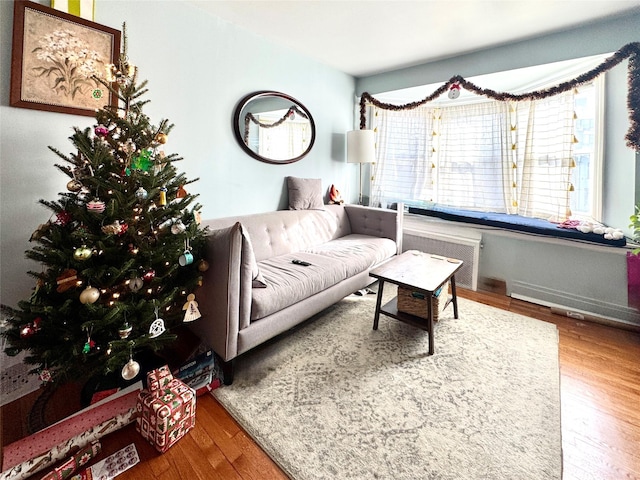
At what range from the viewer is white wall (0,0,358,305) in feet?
5.25

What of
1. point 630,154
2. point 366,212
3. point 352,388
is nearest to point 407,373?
point 352,388

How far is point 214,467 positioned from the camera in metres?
1.24

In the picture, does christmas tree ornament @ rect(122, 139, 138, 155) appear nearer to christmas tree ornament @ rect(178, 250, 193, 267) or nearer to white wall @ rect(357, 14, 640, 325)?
christmas tree ornament @ rect(178, 250, 193, 267)

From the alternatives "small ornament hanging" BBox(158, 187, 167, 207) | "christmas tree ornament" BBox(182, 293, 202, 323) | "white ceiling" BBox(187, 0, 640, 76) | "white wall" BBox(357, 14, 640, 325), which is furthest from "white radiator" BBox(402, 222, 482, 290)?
"small ornament hanging" BBox(158, 187, 167, 207)

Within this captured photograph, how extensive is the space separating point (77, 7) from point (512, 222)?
12.0ft

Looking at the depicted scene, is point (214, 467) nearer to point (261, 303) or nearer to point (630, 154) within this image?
point (261, 303)

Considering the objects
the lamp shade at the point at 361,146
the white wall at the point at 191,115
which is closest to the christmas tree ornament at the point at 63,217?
the white wall at the point at 191,115

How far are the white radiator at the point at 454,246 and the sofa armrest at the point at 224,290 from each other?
2.43 metres

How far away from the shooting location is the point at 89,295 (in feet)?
4.12

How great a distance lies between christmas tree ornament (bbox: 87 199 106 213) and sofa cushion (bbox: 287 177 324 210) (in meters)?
1.94

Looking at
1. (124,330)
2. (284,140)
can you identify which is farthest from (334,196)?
(124,330)

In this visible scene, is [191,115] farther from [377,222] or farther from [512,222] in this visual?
[512,222]

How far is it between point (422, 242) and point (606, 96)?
1.98 metres

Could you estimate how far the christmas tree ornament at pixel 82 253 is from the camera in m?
1.23
